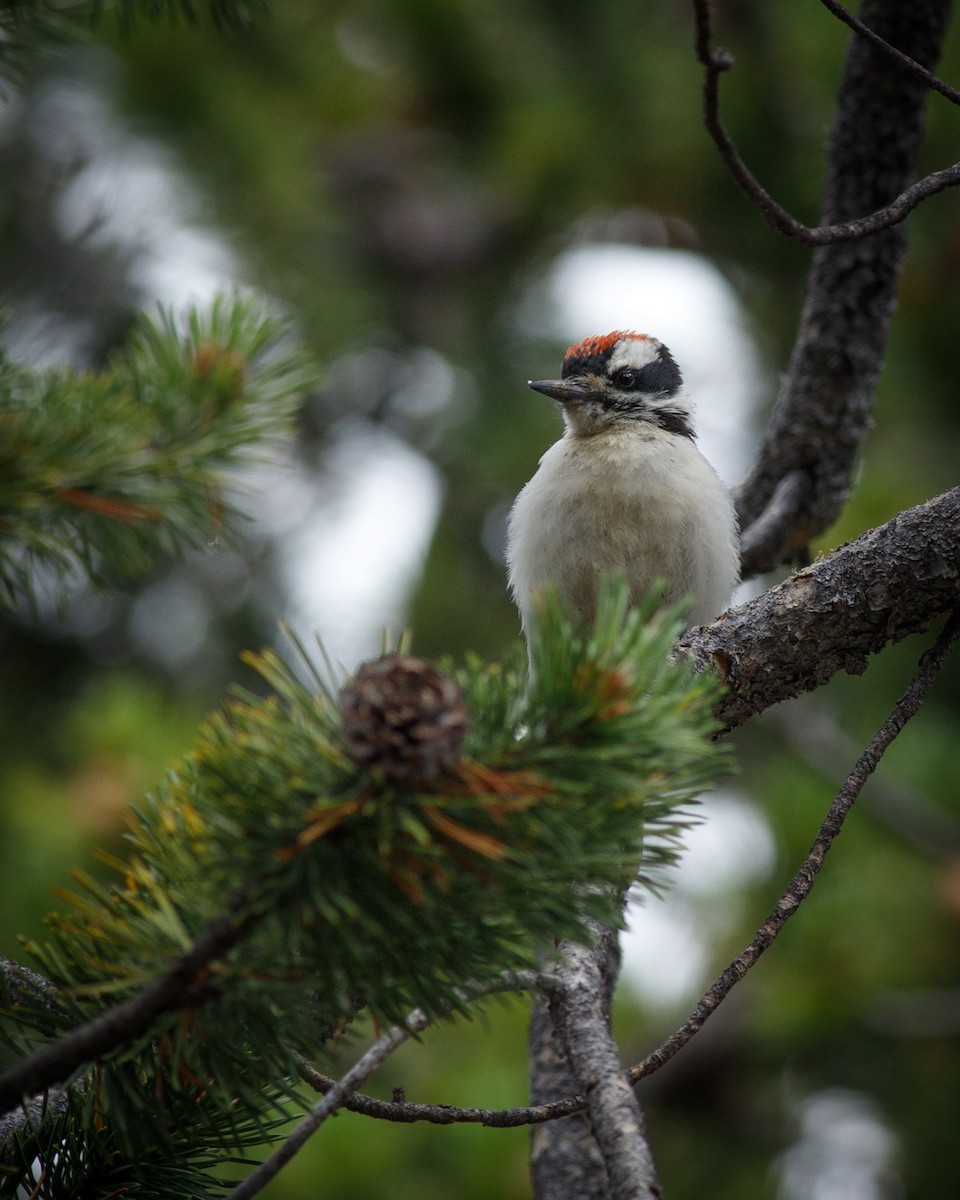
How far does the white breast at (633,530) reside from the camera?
3.50 m

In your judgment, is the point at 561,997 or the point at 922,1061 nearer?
the point at 561,997

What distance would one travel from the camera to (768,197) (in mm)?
2176

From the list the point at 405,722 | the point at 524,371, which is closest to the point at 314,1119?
the point at 405,722

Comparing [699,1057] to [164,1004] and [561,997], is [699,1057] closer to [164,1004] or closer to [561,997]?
[561,997]

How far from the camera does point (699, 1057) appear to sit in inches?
224

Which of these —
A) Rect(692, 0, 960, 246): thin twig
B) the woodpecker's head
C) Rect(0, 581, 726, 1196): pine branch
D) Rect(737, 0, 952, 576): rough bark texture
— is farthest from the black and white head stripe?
Rect(0, 581, 726, 1196): pine branch

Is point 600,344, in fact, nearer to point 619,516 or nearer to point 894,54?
point 619,516

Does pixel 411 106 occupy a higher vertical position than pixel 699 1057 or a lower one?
higher

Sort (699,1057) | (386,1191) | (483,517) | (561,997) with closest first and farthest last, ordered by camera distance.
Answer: (561,997)
(386,1191)
(699,1057)
(483,517)

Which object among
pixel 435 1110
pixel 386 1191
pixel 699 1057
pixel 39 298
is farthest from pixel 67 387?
pixel 699 1057

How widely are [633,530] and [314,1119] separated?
2.25 meters

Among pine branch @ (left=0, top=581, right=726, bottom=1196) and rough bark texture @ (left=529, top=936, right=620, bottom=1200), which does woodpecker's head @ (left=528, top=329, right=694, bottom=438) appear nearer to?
rough bark texture @ (left=529, top=936, right=620, bottom=1200)

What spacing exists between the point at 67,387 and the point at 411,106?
16.2 feet

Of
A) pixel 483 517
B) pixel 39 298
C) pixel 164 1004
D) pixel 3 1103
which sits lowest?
pixel 3 1103
